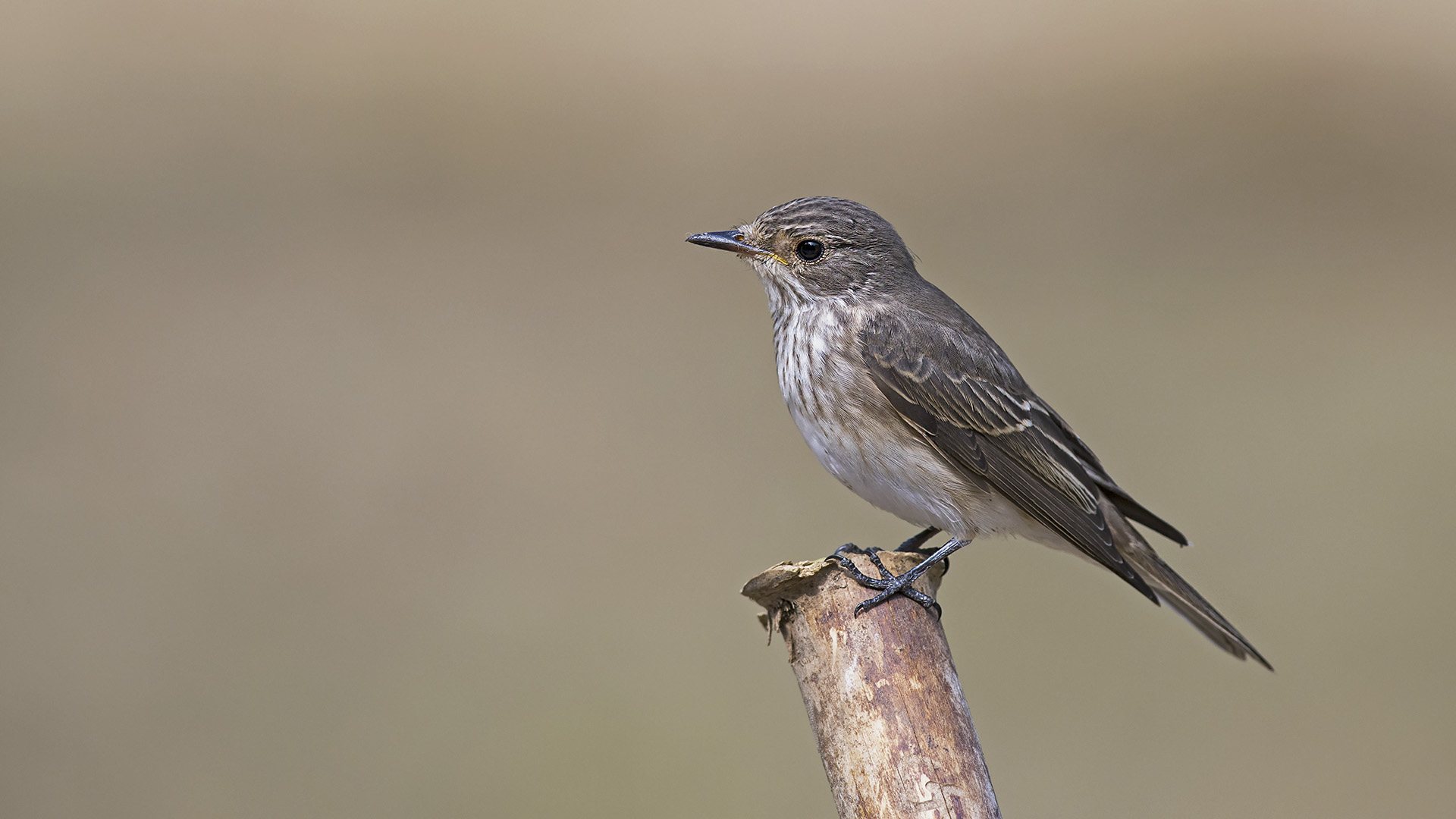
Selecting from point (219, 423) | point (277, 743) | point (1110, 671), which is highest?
point (219, 423)

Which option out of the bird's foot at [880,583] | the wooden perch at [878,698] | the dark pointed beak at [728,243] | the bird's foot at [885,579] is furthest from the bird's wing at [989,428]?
the wooden perch at [878,698]

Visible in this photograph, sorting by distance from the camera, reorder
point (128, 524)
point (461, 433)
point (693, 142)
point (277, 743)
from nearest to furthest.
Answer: point (277, 743)
point (128, 524)
point (461, 433)
point (693, 142)

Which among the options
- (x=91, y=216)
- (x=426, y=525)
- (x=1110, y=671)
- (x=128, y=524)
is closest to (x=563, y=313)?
(x=426, y=525)

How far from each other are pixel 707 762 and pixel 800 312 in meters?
4.72

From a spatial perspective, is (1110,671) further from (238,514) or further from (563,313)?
(238,514)

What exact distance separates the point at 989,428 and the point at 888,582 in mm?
1808

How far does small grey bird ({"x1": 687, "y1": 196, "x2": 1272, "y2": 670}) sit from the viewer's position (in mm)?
5461

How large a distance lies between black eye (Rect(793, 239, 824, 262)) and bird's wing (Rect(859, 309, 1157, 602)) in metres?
0.45

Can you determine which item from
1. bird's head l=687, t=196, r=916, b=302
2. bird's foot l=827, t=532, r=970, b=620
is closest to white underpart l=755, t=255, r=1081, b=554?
bird's head l=687, t=196, r=916, b=302

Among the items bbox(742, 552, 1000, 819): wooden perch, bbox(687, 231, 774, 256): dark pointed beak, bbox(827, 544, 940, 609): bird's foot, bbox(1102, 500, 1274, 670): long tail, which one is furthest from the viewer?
bbox(687, 231, 774, 256): dark pointed beak

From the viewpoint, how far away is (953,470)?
5.49 meters

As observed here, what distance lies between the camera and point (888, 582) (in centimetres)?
406

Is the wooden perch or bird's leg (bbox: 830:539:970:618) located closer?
the wooden perch

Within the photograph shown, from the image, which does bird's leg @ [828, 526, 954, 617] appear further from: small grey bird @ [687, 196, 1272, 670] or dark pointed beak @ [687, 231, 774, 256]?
dark pointed beak @ [687, 231, 774, 256]
